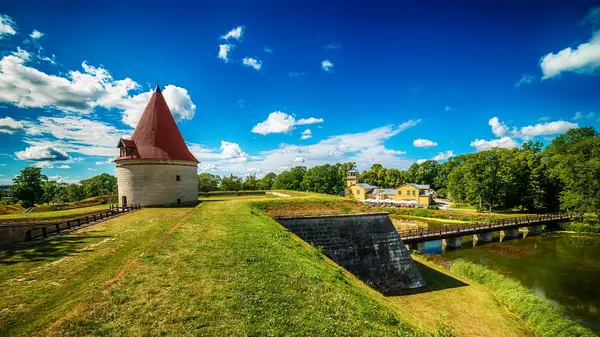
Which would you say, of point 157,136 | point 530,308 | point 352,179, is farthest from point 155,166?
point 352,179

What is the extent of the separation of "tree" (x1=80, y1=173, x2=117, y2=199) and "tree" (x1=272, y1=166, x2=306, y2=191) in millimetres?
37979

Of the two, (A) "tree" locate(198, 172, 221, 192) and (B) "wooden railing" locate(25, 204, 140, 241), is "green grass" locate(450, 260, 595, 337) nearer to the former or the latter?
(B) "wooden railing" locate(25, 204, 140, 241)

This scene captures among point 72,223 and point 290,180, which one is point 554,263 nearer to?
point 72,223

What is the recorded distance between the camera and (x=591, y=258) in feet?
68.0

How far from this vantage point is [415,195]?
2114 inches

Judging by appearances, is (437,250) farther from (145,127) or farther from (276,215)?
(145,127)

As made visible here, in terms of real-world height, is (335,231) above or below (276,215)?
below

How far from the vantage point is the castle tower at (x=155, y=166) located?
62.7 feet

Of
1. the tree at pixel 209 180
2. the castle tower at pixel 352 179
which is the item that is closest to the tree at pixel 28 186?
the tree at pixel 209 180

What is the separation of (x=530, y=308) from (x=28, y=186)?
64629 mm

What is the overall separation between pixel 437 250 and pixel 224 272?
25138mm

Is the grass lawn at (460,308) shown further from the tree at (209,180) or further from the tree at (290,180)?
Answer: the tree at (290,180)

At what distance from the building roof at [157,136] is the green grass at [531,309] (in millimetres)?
23118

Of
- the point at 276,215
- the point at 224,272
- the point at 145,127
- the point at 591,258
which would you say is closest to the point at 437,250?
the point at 591,258
